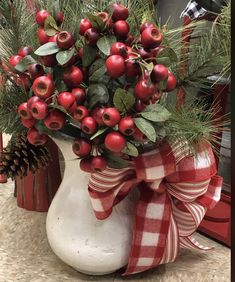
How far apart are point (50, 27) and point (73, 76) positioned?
5cm

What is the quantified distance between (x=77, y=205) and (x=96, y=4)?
9.2 inches

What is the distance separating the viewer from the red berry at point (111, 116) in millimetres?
407

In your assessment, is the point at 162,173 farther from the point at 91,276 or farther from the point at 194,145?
the point at 91,276

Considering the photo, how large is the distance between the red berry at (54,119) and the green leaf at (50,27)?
8cm

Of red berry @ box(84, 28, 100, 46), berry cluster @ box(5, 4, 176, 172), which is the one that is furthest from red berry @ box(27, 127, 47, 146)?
red berry @ box(84, 28, 100, 46)

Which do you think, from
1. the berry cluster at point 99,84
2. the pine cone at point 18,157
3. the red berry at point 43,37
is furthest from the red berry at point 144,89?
the pine cone at point 18,157

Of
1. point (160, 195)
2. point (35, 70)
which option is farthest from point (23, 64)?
point (160, 195)

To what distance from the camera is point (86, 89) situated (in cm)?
45

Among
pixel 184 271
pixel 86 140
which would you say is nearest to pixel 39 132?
pixel 86 140

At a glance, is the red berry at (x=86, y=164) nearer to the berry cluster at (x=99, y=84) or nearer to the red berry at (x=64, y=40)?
the berry cluster at (x=99, y=84)

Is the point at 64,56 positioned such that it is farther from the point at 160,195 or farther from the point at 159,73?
the point at 160,195

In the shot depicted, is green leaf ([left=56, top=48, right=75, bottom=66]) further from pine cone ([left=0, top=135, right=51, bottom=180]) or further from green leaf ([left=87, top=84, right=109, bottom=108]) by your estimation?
pine cone ([left=0, top=135, right=51, bottom=180])

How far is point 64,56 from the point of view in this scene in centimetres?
42

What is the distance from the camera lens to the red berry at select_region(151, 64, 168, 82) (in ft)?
1.36
